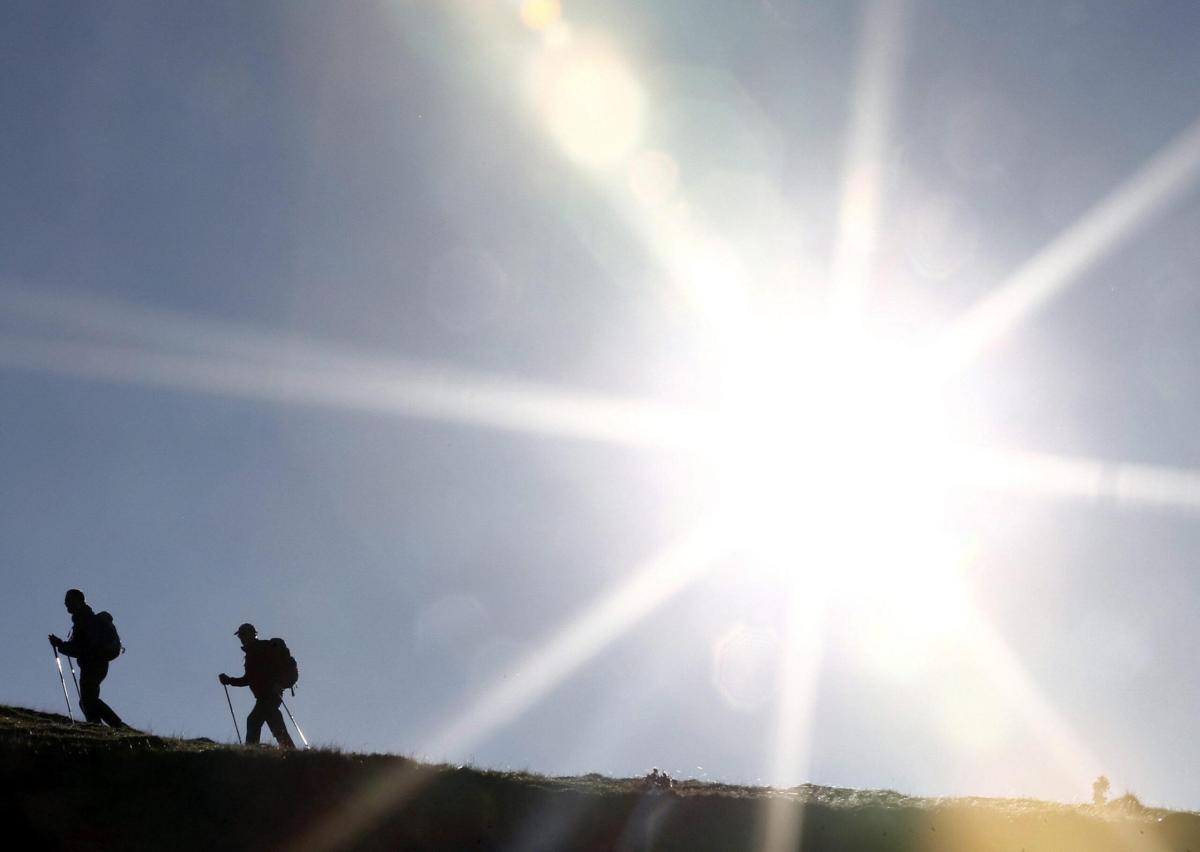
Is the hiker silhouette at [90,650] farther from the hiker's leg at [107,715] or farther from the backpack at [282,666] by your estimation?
the backpack at [282,666]

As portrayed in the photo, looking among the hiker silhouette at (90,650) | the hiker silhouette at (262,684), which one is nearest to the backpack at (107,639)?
the hiker silhouette at (90,650)

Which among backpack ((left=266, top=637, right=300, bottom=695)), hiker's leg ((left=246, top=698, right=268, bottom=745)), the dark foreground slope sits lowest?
the dark foreground slope

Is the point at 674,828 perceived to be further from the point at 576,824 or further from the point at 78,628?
the point at 78,628

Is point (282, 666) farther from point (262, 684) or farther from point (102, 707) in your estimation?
point (102, 707)

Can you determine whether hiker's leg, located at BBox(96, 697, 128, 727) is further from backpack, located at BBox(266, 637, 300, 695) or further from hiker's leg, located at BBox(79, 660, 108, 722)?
backpack, located at BBox(266, 637, 300, 695)

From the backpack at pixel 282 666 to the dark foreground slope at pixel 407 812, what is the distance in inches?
114

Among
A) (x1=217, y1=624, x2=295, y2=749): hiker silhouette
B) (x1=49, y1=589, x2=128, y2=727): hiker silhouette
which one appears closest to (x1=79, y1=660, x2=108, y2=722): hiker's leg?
(x1=49, y1=589, x2=128, y2=727): hiker silhouette

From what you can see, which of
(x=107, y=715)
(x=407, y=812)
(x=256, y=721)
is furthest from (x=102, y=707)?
(x=407, y=812)

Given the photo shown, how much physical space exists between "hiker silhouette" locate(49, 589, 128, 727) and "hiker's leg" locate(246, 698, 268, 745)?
8.11 ft

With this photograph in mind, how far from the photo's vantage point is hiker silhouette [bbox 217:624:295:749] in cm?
2019

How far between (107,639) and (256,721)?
3946 mm

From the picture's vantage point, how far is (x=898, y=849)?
52.4 ft

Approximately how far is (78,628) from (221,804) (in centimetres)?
893


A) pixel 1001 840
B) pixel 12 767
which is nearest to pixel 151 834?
A: pixel 12 767
